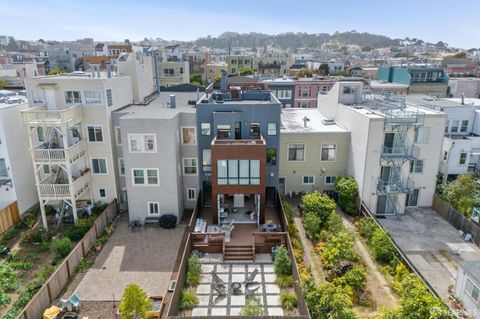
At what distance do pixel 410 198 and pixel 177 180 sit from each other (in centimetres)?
1824

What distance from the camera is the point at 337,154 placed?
27.2 metres

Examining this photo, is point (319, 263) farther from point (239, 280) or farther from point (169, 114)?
point (169, 114)

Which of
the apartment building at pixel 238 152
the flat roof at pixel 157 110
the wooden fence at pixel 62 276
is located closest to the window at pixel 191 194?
the apartment building at pixel 238 152

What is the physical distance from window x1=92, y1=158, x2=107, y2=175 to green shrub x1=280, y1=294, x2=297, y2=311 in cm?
1648

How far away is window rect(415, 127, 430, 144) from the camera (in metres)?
24.1

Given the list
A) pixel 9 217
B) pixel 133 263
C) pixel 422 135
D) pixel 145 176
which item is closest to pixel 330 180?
pixel 422 135

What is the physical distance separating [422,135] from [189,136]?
1755cm

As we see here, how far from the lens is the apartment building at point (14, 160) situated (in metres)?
22.4

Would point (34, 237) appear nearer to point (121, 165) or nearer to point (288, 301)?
point (121, 165)

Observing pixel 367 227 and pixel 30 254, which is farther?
pixel 367 227

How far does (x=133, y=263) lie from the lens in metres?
19.3

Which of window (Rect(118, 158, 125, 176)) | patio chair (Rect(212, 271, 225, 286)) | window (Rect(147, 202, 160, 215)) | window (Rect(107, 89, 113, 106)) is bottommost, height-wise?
patio chair (Rect(212, 271, 225, 286))

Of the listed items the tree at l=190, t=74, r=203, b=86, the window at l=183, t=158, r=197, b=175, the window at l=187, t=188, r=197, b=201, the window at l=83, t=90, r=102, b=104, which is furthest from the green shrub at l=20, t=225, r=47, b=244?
the tree at l=190, t=74, r=203, b=86

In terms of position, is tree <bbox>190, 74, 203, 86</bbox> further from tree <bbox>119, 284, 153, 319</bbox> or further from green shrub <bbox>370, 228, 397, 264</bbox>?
tree <bbox>119, 284, 153, 319</bbox>
